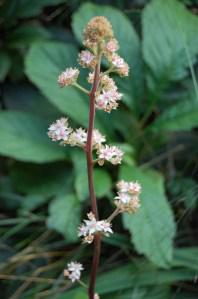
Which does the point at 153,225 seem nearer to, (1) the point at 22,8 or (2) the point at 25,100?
(2) the point at 25,100

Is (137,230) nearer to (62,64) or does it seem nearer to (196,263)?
(196,263)

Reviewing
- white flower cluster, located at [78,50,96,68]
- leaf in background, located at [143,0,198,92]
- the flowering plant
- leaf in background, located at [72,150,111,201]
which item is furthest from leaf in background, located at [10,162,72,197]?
white flower cluster, located at [78,50,96,68]

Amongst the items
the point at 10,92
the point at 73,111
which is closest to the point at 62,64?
the point at 73,111

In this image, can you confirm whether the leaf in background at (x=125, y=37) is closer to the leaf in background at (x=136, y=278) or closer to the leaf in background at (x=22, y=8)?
the leaf in background at (x=22, y=8)

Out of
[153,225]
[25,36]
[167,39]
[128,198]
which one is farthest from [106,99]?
[25,36]

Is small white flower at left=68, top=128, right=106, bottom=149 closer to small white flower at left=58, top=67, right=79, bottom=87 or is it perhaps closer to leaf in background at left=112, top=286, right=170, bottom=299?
small white flower at left=58, top=67, right=79, bottom=87

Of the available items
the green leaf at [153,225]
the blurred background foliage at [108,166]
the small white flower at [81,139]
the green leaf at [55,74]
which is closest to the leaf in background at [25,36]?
the blurred background foliage at [108,166]

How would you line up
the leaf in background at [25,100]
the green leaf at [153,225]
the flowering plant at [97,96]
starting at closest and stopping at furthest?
the flowering plant at [97,96] → the green leaf at [153,225] → the leaf in background at [25,100]
